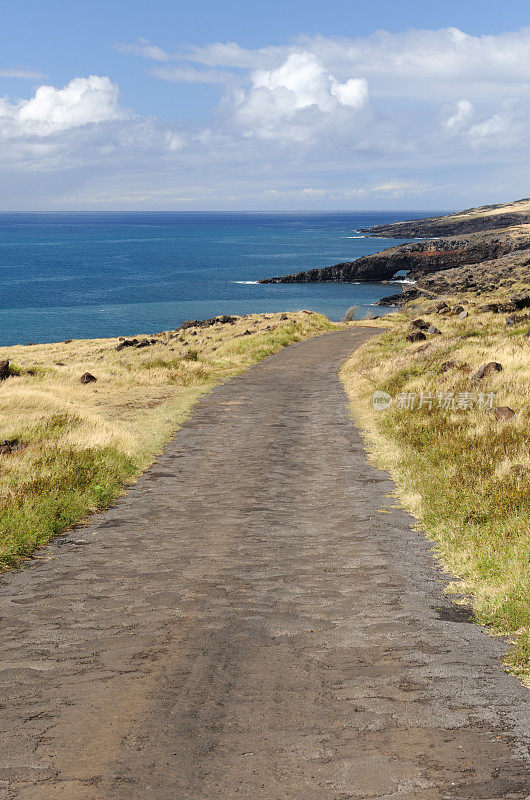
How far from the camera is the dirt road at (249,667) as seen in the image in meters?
4.05

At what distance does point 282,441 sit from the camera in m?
17.0

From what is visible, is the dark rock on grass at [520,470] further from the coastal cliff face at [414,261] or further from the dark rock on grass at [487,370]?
the coastal cliff face at [414,261]

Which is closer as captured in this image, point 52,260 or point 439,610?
point 439,610

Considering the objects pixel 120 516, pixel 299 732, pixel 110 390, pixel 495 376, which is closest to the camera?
pixel 299 732

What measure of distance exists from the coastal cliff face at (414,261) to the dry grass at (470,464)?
9425 cm

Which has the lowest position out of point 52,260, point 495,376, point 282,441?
point 282,441

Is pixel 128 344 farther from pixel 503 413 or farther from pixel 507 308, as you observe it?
pixel 503 413

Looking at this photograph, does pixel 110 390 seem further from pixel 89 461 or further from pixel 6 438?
pixel 89 461

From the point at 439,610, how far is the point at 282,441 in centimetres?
1014

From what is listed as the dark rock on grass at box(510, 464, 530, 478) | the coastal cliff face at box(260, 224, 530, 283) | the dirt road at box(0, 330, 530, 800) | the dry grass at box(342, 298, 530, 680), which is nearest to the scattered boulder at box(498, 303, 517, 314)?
the dry grass at box(342, 298, 530, 680)

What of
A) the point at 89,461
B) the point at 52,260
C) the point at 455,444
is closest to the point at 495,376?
the point at 455,444

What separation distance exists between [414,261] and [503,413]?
118m

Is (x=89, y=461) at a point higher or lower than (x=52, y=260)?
lower

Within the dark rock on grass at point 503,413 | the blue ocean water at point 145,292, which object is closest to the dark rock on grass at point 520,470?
the dark rock on grass at point 503,413
